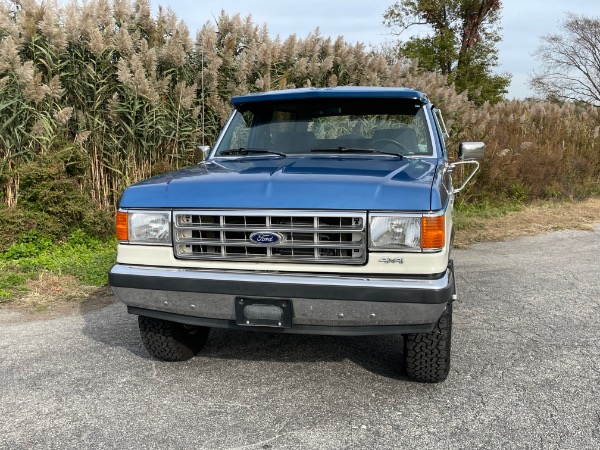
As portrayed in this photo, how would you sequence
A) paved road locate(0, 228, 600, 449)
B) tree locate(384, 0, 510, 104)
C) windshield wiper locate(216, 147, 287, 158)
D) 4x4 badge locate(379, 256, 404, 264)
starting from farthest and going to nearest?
tree locate(384, 0, 510, 104) < windshield wiper locate(216, 147, 287, 158) < 4x4 badge locate(379, 256, 404, 264) < paved road locate(0, 228, 600, 449)

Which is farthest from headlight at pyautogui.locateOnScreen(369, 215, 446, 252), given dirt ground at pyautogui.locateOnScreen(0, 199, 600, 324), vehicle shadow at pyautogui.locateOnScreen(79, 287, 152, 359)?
dirt ground at pyautogui.locateOnScreen(0, 199, 600, 324)

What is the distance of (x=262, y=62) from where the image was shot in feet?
28.5

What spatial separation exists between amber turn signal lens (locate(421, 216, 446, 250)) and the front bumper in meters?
0.18

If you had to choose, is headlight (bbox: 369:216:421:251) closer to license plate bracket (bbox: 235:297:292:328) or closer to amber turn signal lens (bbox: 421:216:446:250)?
amber turn signal lens (bbox: 421:216:446:250)

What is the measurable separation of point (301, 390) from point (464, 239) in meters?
5.42

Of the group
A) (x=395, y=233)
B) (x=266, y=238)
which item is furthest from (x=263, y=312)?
(x=395, y=233)

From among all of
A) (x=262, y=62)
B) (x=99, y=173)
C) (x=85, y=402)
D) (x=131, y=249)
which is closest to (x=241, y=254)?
(x=131, y=249)

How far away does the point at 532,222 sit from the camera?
9469 millimetres

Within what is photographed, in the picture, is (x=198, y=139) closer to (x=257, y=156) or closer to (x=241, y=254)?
(x=257, y=156)

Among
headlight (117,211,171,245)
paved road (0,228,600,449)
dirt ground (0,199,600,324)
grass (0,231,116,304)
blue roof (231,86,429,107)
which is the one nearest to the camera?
paved road (0,228,600,449)

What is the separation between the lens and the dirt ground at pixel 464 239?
5133 mm

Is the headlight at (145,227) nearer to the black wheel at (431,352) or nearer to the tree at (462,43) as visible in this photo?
the black wheel at (431,352)

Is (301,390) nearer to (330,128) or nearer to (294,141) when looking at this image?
(294,141)

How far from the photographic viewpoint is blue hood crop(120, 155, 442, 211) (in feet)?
9.87
